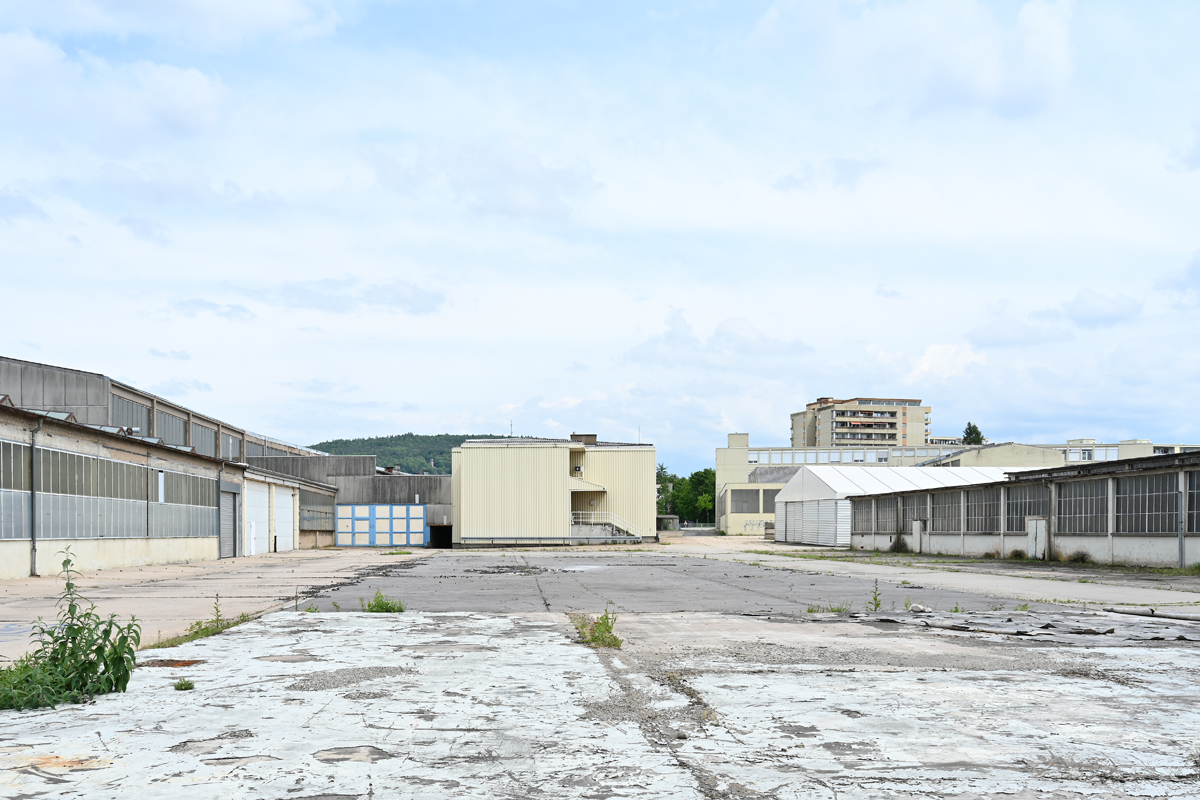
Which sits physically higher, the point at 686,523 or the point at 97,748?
the point at 97,748

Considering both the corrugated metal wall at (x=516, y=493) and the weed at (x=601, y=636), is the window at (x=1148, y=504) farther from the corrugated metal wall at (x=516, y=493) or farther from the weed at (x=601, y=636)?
the corrugated metal wall at (x=516, y=493)

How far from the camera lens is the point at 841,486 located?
57.9 metres

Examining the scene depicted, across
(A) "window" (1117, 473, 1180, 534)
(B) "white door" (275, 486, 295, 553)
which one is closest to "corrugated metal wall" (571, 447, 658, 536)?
(B) "white door" (275, 486, 295, 553)

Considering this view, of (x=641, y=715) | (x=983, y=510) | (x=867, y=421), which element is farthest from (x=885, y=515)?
(x=867, y=421)

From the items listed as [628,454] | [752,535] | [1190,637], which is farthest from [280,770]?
[752,535]

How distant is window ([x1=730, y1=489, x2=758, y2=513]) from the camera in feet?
286

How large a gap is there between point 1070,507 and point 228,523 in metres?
34.7

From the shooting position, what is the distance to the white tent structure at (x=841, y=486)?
56.4 m

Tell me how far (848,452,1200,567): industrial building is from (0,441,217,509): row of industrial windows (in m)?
30.9

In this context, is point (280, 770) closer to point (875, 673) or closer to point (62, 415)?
point (875, 673)

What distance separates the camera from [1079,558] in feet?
103

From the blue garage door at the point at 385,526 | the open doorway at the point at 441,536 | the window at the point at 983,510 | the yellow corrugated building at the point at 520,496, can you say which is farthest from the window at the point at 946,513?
the open doorway at the point at 441,536

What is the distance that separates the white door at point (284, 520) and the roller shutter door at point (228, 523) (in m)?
7.47

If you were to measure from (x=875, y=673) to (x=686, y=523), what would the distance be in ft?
498
